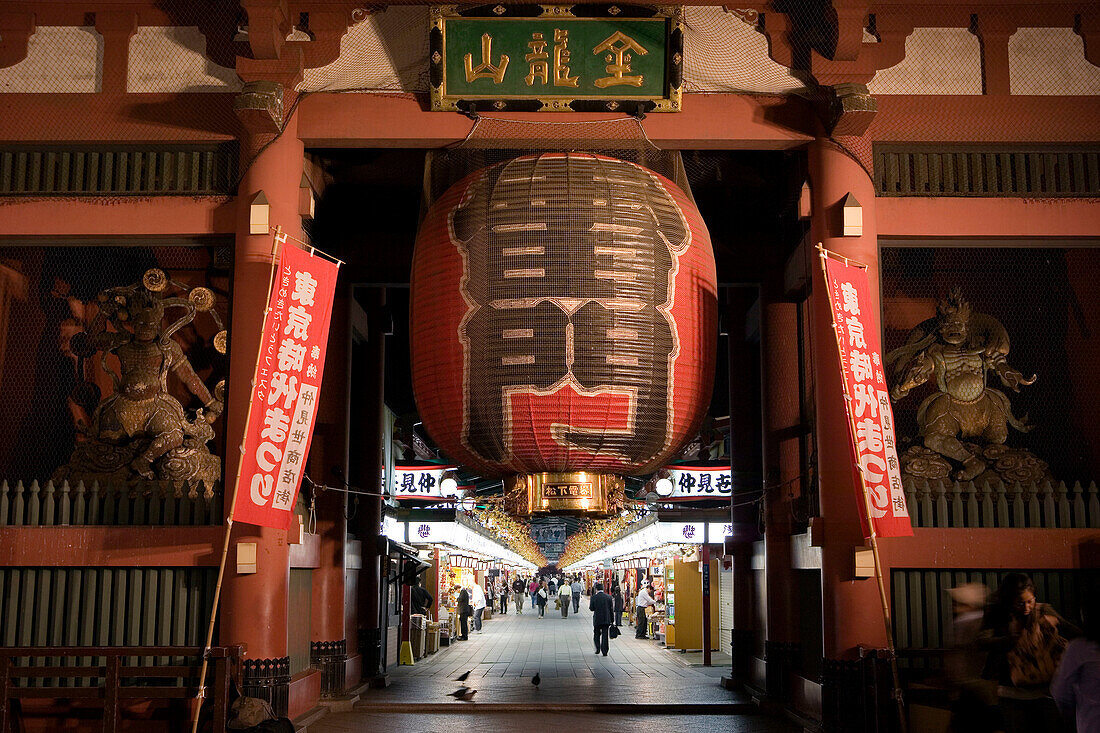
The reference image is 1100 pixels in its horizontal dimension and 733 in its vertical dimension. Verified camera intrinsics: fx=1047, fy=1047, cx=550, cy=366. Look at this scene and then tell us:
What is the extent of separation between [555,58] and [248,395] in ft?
14.1

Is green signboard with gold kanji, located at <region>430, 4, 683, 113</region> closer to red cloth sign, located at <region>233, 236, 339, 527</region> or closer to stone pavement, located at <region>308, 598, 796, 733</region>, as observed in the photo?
red cloth sign, located at <region>233, 236, 339, 527</region>

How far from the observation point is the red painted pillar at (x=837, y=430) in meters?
9.38

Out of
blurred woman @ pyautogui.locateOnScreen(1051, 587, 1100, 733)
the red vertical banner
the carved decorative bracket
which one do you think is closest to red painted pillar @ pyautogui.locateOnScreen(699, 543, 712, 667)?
the red vertical banner

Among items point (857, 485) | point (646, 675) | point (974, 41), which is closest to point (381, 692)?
point (646, 675)

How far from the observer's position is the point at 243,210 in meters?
10.1

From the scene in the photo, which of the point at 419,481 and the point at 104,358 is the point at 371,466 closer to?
the point at 104,358

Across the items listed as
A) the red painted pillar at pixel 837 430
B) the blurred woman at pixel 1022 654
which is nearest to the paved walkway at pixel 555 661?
the red painted pillar at pixel 837 430

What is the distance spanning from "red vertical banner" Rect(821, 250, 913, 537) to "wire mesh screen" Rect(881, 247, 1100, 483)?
192 centimetres

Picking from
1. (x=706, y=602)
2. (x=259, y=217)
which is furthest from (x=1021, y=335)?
(x=706, y=602)

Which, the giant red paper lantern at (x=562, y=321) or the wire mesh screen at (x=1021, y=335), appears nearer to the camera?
the giant red paper lantern at (x=562, y=321)

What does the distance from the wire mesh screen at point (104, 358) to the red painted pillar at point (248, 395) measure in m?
0.64

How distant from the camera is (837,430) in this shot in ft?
31.9

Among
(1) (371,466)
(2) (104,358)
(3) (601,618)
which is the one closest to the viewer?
(2) (104,358)

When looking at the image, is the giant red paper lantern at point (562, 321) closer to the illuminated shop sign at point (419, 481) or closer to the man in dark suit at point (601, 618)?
the illuminated shop sign at point (419, 481)
